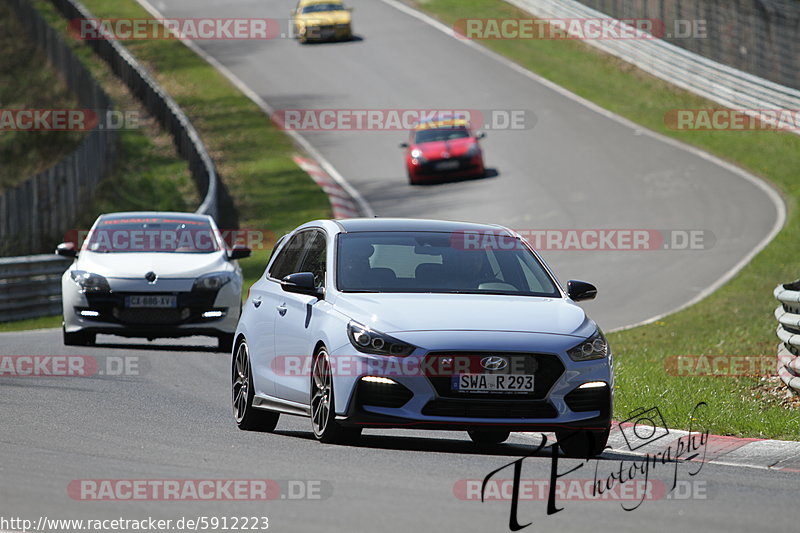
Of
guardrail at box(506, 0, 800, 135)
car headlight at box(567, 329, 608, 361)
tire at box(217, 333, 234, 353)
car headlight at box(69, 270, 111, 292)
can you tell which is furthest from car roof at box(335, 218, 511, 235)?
guardrail at box(506, 0, 800, 135)

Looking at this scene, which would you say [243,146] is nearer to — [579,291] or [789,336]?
[789,336]

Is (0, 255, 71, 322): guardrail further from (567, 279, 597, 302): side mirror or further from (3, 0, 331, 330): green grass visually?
(567, 279, 597, 302): side mirror

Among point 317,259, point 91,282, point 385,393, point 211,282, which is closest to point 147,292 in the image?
point 91,282

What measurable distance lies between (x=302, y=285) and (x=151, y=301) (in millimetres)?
6886

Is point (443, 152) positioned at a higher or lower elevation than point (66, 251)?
lower

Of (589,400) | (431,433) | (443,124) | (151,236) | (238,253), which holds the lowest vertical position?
(443,124)

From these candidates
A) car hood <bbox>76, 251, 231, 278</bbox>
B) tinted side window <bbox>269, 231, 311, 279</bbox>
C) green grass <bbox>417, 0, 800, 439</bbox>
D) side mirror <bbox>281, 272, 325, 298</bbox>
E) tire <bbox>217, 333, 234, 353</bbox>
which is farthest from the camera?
tire <bbox>217, 333, 234, 353</bbox>

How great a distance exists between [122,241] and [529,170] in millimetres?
20779

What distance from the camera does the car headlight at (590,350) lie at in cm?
958

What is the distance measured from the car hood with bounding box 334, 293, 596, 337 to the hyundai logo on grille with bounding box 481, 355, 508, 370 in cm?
20

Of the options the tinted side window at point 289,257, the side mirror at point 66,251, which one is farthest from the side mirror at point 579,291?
the side mirror at point 66,251

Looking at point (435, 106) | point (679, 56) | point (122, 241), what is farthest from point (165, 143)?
point (122, 241)

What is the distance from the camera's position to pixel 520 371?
9.43 meters

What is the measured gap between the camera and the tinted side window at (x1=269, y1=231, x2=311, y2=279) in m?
11.5
